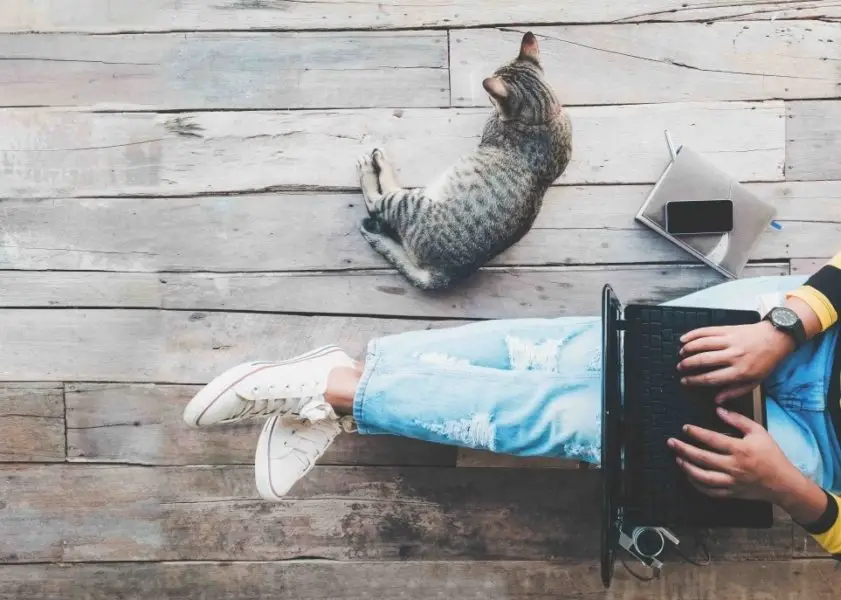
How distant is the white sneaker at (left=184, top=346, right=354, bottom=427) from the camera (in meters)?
1.13

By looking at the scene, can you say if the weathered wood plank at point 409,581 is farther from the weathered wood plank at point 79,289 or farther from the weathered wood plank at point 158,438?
the weathered wood plank at point 79,289

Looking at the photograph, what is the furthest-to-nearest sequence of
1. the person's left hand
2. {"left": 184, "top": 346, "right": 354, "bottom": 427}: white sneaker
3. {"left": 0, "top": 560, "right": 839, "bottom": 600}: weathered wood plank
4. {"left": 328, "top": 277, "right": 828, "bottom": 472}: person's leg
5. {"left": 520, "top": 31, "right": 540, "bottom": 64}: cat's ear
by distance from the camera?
{"left": 0, "top": 560, "right": 839, "bottom": 600}: weathered wood plank < {"left": 520, "top": 31, "right": 540, "bottom": 64}: cat's ear < {"left": 184, "top": 346, "right": 354, "bottom": 427}: white sneaker < {"left": 328, "top": 277, "right": 828, "bottom": 472}: person's leg < the person's left hand

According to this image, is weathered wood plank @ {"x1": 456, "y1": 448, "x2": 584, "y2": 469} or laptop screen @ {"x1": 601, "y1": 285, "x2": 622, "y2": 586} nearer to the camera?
laptop screen @ {"x1": 601, "y1": 285, "x2": 622, "y2": 586}

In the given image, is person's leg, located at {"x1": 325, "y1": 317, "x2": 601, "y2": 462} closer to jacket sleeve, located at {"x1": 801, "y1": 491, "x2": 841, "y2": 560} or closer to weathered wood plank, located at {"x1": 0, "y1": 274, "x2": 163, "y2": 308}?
jacket sleeve, located at {"x1": 801, "y1": 491, "x2": 841, "y2": 560}

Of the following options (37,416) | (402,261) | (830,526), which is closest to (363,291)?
(402,261)

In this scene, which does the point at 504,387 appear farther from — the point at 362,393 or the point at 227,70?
the point at 227,70

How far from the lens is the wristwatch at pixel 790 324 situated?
0.94 metres

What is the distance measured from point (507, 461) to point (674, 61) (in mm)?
927

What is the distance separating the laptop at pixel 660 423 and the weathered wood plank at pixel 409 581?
422mm

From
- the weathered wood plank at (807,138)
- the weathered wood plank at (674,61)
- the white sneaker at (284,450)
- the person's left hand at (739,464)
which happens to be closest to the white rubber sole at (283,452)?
the white sneaker at (284,450)

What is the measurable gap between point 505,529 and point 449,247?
0.62 m

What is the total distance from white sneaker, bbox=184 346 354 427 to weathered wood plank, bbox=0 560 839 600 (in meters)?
0.41

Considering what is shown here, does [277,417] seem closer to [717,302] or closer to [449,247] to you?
[449,247]

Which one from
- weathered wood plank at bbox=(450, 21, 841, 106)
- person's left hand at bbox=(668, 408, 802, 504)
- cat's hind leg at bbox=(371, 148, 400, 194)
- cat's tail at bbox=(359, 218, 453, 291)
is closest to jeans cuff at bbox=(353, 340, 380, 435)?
cat's tail at bbox=(359, 218, 453, 291)
